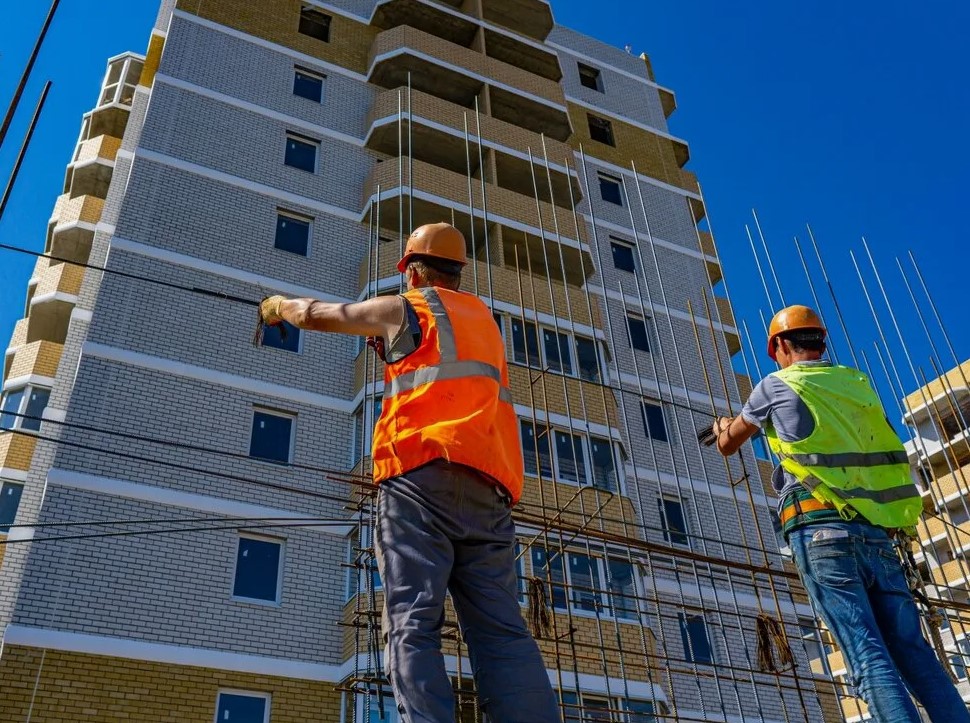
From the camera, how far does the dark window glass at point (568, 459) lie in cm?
1577

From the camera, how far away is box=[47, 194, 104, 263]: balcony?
76.0 ft

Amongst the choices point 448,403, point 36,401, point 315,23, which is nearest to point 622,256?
point 315,23

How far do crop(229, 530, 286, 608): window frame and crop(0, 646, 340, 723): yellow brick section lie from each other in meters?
1.07

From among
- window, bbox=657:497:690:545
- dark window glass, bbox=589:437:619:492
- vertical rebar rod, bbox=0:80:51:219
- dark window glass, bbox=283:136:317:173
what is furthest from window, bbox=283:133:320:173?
vertical rebar rod, bbox=0:80:51:219

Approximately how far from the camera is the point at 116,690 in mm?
11867

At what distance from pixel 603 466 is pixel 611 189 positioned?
10.1 m

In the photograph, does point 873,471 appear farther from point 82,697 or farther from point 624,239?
point 624,239

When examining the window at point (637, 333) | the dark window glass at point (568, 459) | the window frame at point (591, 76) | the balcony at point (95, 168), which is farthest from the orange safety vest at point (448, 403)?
the window frame at point (591, 76)

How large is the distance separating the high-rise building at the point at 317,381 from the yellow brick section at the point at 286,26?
0.09 metres

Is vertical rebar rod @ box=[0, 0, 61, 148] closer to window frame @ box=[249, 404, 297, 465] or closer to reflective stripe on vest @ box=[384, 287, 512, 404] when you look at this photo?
reflective stripe on vest @ box=[384, 287, 512, 404]

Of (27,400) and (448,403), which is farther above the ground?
(27,400)

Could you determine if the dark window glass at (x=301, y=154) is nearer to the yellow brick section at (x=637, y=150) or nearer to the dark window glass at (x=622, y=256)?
the dark window glass at (x=622, y=256)

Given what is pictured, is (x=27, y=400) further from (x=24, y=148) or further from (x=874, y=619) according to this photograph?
(x=874, y=619)

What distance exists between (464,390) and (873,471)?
1.98 meters
